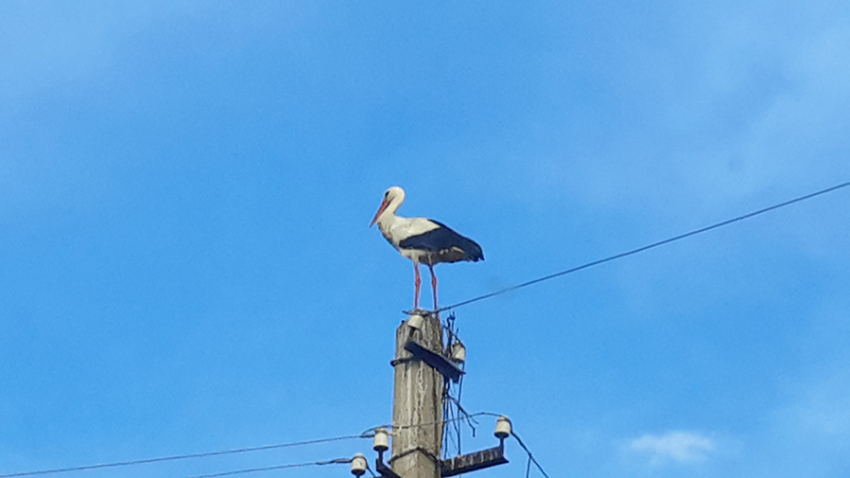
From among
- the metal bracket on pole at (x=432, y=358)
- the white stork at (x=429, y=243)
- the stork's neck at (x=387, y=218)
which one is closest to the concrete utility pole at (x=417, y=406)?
the metal bracket on pole at (x=432, y=358)

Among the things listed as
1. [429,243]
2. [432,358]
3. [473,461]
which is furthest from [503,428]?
[429,243]

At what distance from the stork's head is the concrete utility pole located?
9.21 ft

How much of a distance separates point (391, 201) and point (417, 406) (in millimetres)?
3854

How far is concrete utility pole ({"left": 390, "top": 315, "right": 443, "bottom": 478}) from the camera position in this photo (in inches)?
A: 335

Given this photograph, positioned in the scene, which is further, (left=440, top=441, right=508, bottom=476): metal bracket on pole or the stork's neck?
Answer: the stork's neck

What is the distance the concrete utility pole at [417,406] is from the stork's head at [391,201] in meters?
2.81

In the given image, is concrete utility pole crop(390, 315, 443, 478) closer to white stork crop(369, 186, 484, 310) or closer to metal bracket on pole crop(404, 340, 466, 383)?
metal bracket on pole crop(404, 340, 466, 383)

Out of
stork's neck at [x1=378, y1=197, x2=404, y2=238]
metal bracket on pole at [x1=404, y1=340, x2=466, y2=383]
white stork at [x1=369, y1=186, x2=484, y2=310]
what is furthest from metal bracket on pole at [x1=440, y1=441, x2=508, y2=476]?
stork's neck at [x1=378, y1=197, x2=404, y2=238]

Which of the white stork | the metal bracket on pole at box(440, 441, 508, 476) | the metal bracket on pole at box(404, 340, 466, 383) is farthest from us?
the white stork

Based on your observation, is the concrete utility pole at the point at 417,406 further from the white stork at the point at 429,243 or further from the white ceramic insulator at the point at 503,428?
the white stork at the point at 429,243

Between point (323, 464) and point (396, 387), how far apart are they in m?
0.78

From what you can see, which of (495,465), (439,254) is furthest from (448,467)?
(439,254)

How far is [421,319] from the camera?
9.33 m

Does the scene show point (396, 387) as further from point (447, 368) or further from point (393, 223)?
point (393, 223)
